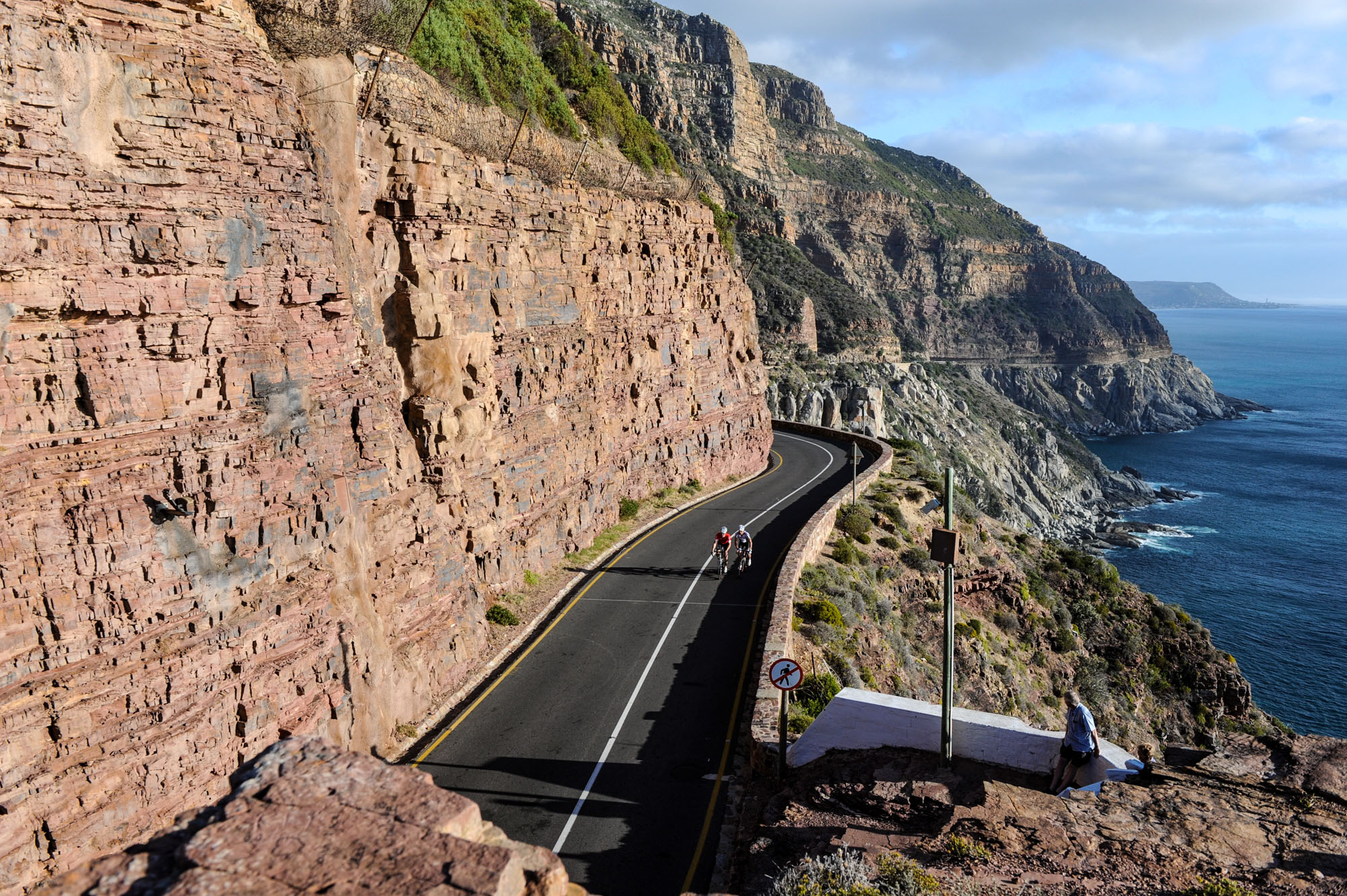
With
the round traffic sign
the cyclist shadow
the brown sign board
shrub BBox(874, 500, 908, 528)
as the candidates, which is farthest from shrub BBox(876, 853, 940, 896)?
shrub BBox(874, 500, 908, 528)

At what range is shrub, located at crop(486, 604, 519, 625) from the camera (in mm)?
20094

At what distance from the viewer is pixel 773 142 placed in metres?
135

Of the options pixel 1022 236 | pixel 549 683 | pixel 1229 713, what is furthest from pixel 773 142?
pixel 549 683

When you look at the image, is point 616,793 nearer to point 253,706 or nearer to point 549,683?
point 549,683

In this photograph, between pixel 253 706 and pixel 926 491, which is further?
pixel 926 491

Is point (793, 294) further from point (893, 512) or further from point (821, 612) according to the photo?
point (821, 612)

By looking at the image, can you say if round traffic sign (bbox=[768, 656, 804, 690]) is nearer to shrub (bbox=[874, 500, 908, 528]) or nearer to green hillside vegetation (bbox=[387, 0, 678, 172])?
green hillside vegetation (bbox=[387, 0, 678, 172])

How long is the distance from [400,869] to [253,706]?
8.21 meters

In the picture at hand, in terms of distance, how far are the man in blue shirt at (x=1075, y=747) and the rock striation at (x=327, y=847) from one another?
7.91 meters

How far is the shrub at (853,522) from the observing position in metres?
31.3

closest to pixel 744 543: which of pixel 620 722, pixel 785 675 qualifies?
pixel 620 722

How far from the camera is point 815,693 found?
59.1 feet

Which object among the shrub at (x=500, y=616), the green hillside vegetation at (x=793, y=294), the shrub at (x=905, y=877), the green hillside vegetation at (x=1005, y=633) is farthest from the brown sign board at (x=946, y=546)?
the green hillside vegetation at (x=793, y=294)

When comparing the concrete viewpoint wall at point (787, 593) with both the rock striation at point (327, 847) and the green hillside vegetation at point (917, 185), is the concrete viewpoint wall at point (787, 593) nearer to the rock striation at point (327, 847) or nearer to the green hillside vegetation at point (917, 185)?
the rock striation at point (327, 847)
